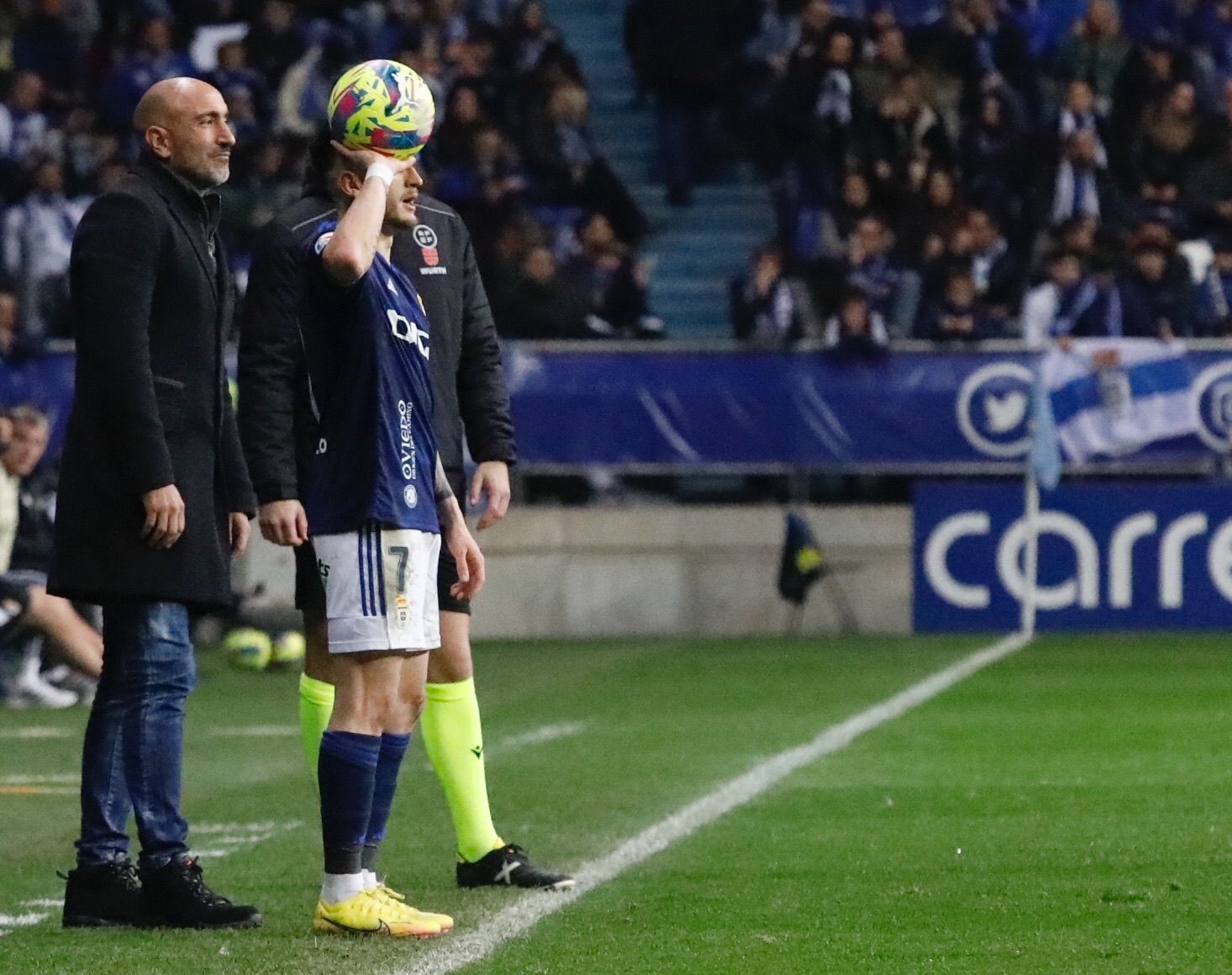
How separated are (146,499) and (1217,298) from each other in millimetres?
13450

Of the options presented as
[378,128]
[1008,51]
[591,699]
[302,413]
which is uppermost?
[1008,51]

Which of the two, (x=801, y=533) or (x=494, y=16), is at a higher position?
(x=494, y=16)

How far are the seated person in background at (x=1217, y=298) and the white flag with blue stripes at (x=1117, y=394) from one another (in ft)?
2.40

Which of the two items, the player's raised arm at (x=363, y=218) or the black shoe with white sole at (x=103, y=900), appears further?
the black shoe with white sole at (x=103, y=900)

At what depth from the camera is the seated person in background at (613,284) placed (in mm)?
19328

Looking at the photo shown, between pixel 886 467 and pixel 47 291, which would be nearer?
pixel 886 467

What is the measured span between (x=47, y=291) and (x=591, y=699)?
7596mm

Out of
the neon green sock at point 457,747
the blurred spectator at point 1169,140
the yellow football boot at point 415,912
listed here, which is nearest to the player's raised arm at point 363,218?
the yellow football boot at point 415,912

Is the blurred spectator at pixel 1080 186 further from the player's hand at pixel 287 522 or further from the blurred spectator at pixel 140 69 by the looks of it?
the player's hand at pixel 287 522

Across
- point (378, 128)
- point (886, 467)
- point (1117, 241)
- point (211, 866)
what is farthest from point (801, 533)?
point (378, 128)

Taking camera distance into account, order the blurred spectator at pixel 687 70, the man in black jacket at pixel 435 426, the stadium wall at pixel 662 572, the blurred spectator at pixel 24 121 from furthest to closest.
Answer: the blurred spectator at pixel 687 70, the blurred spectator at pixel 24 121, the stadium wall at pixel 662 572, the man in black jacket at pixel 435 426

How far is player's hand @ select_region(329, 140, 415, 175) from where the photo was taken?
598 centimetres

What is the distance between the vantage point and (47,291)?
19484mm

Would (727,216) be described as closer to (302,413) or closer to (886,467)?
(886,467)
